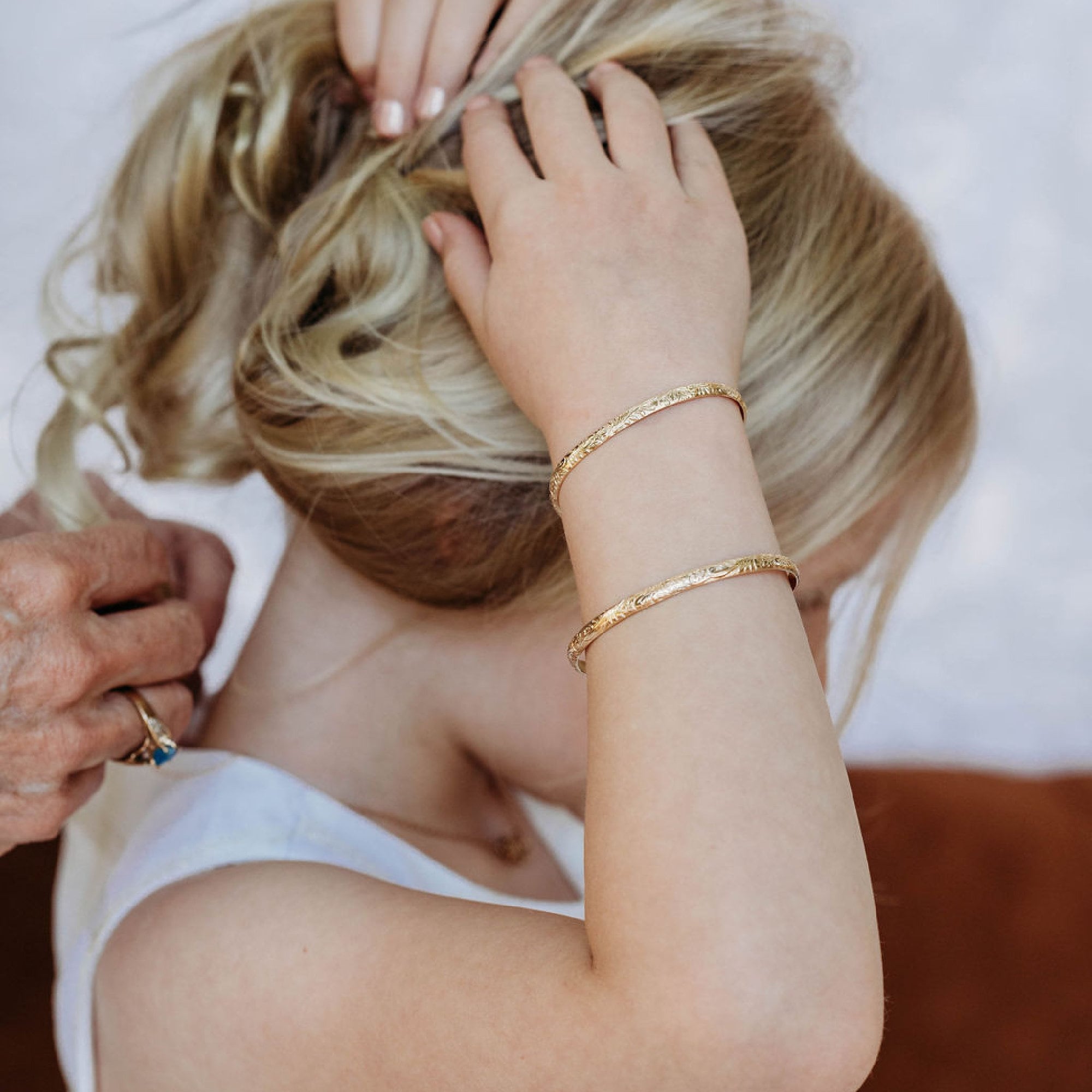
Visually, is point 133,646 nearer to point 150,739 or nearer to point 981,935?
point 150,739

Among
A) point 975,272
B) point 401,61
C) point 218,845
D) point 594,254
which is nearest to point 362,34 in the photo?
point 401,61

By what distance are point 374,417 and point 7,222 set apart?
1.08 meters

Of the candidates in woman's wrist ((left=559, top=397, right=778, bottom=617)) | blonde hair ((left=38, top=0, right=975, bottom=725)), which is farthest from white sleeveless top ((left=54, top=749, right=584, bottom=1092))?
woman's wrist ((left=559, top=397, right=778, bottom=617))

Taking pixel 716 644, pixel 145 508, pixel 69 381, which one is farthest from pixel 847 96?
pixel 145 508

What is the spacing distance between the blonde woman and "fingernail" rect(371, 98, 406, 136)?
15 millimetres

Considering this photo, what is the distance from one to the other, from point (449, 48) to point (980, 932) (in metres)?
1.52

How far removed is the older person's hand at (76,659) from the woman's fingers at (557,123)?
0.39 m

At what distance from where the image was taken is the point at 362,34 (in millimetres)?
817

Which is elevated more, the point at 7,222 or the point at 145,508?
the point at 7,222

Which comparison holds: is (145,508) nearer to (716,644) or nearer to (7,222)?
(7,222)

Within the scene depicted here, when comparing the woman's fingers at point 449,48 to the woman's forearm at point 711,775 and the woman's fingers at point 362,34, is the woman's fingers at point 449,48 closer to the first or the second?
the woman's fingers at point 362,34

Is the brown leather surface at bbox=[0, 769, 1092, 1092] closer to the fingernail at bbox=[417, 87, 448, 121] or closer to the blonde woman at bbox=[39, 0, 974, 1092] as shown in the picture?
the blonde woman at bbox=[39, 0, 974, 1092]

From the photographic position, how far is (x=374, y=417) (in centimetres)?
73

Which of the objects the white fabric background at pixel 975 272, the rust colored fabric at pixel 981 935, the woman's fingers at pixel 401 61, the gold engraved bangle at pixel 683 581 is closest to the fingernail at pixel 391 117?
the woman's fingers at pixel 401 61
